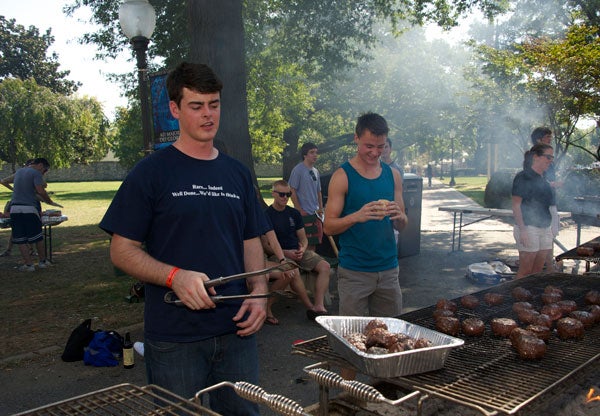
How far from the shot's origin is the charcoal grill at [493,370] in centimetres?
217

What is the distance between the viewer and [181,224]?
2.30 meters

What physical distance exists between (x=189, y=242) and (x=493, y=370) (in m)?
1.59

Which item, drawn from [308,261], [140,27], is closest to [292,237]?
[308,261]

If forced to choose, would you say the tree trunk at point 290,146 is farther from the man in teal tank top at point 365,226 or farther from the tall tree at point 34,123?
the man in teal tank top at point 365,226

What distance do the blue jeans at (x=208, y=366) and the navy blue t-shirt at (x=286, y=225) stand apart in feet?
14.2

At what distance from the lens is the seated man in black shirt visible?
6.78m

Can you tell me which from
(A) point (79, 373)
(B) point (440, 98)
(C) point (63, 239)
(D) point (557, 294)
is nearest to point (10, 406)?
(A) point (79, 373)

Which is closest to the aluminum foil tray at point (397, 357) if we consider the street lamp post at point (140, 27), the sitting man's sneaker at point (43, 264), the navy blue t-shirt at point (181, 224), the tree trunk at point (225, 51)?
the navy blue t-shirt at point (181, 224)

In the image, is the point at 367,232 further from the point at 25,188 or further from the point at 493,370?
the point at 25,188

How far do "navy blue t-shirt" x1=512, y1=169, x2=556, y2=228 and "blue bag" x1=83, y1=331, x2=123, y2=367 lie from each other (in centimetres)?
498

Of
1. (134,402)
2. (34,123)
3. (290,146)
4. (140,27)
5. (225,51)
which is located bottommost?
(134,402)

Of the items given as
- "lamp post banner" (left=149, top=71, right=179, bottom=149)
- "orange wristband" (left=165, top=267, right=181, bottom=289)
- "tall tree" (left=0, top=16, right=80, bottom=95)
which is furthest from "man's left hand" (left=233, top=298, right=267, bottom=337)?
"tall tree" (left=0, top=16, right=80, bottom=95)

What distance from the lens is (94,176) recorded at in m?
63.4

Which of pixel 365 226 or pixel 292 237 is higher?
pixel 365 226
